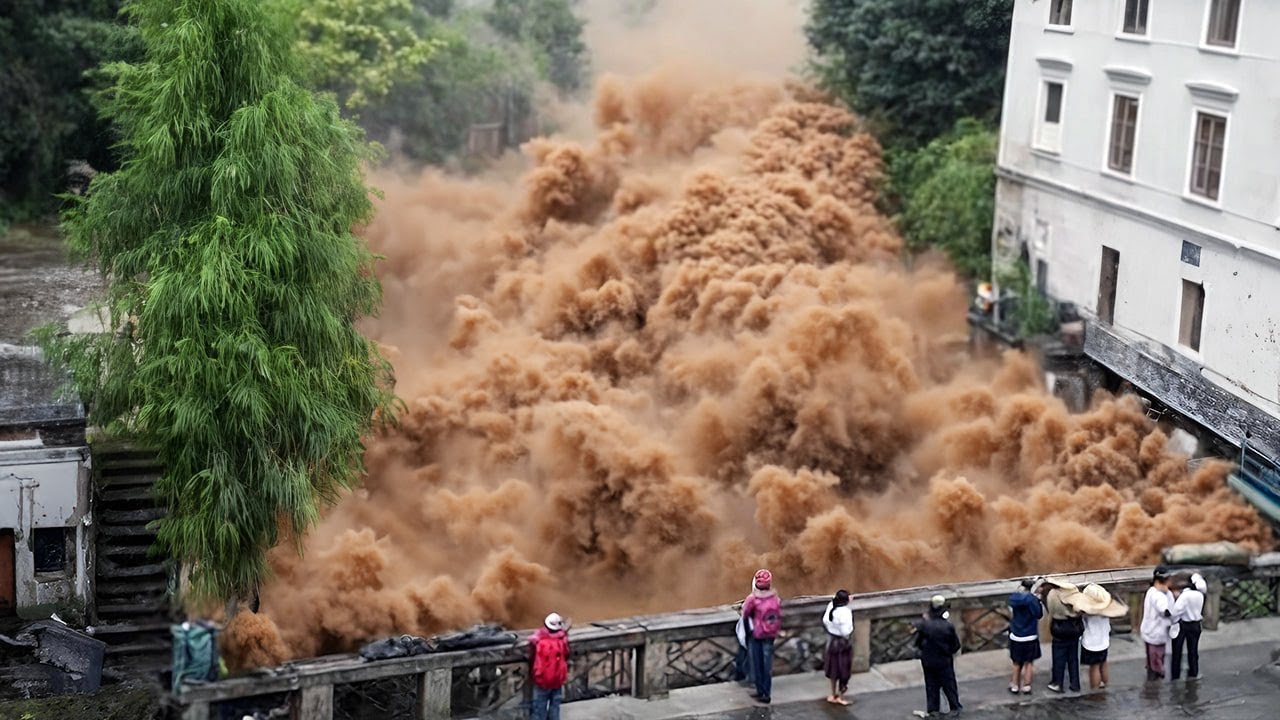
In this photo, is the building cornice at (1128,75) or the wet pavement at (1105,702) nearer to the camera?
the wet pavement at (1105,702)

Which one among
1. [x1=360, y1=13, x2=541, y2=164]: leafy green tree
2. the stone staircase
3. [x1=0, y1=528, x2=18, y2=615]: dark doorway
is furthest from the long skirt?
[x1=360, y1=13, x2=541, y2=164]: leafy green tree

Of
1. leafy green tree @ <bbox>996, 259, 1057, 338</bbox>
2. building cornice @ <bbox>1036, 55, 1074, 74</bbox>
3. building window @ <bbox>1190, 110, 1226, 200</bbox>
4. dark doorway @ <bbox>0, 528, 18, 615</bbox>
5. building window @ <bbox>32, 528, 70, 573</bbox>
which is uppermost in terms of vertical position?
building cornice @ <bbox>1036, 55, 1074, 74</bbox>

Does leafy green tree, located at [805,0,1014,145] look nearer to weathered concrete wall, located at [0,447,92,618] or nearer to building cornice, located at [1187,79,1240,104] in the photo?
building cornice, located at [1187,79,1240,104]

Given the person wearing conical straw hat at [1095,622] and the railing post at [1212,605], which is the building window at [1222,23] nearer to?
the railing post at [1212,605]

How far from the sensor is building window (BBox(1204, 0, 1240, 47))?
22.0m

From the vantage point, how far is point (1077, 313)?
87.2 feet

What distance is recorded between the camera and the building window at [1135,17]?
24.3 meters

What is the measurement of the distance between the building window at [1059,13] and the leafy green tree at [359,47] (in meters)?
16.1

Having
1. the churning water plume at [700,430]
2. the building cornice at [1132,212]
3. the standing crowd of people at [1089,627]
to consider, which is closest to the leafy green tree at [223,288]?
the churning water plume at [700,430]

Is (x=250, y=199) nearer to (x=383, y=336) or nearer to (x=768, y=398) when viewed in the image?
(x=768, y=398)

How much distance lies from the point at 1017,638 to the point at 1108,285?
41.3 ft

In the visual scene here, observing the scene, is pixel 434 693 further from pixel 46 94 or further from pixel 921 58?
pixel 46 94

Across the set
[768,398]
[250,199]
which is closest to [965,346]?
[768,398]

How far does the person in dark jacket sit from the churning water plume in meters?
6.44
